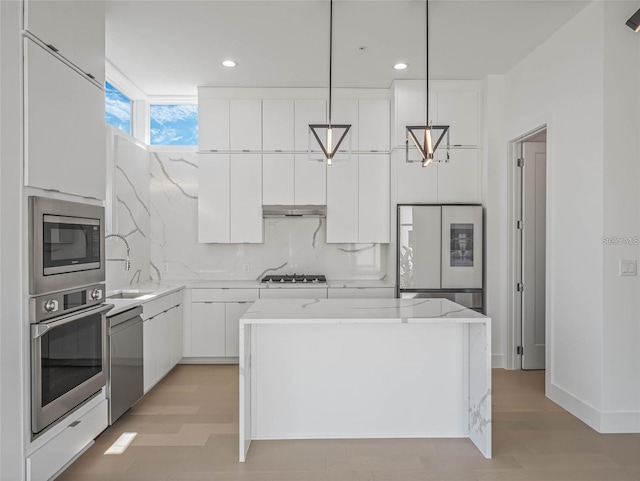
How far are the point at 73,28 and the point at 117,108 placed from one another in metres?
2.16

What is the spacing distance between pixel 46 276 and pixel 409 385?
224 centimetres

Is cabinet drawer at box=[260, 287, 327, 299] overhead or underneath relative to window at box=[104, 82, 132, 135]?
underneath

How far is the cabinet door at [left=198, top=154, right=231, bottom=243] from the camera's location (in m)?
4.92

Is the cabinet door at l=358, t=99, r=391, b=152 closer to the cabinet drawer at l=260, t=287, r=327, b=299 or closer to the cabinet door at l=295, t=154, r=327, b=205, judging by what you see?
the cabinet door at l=295, t=154, r=327, b=205

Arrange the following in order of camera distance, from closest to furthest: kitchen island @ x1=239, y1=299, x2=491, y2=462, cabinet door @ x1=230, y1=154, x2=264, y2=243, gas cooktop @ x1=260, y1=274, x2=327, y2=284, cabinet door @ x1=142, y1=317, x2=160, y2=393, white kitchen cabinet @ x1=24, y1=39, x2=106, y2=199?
white kitchen cabinet @ x1=24, y1=39, x2=106, y2=199 → kitchen island @ x1=239, y1=299, x2=491, y2=462 → cabinet door @ x1=142, y1=317, x2=160, y2=393 → gas cooktop @ x1=260, y1=274, x2=327, y2=284 → cabinet door @ x1=230, y1=154, x2=264, y2=243

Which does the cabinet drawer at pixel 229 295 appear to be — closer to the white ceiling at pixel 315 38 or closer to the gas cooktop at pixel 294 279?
the gas cooktop at pixel 294 279

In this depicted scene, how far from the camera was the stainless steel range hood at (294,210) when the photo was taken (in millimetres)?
4918

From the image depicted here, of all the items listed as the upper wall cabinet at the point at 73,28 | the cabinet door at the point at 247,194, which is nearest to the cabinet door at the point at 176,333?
the cabinet door at the point at 247,194

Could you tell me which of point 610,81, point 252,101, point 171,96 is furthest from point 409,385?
point 171,96

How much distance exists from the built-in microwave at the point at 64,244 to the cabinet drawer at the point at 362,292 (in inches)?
95.3

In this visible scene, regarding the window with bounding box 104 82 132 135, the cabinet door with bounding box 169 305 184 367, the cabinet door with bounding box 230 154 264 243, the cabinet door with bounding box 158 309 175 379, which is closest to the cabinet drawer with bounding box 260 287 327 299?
the cabinet door with bounding box 230 154 264 243

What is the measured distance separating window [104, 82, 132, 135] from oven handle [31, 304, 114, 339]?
92.2 inches

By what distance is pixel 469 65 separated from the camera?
14.1 ft

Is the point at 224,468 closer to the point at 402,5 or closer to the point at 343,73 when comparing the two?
the point at 402,5
